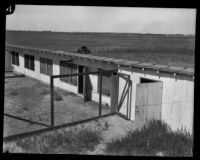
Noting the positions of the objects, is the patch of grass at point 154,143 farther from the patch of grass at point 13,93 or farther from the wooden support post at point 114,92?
the patch of grass at point 13,93

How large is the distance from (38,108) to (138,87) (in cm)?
708

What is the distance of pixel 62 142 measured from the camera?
9.29 m

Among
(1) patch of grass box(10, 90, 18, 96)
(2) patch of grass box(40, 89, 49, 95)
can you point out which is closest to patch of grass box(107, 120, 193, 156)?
(2) patch of grass box(40, 89, 49, 95)

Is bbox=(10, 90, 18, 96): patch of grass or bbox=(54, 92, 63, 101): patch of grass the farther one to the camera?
bbox=(10, 90, 18, 96): patch of grass

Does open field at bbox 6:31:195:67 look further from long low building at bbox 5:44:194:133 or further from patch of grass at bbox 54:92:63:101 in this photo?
patch of grass at bbox 54:92:63:101

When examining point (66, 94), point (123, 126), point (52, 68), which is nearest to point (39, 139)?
point (123, 126)

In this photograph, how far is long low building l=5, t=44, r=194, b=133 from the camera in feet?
33.6

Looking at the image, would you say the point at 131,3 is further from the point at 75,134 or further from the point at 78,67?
the point at 78,67

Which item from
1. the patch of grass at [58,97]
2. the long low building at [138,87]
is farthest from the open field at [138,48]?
the patch of grass at [58,97]

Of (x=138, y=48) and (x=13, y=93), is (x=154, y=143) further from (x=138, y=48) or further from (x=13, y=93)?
(x=138, y=48)

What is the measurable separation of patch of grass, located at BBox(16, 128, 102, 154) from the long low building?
2.78 meters

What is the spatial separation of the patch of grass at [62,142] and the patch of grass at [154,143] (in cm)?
87

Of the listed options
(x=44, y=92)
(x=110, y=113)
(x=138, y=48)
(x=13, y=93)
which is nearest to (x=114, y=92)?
(x=110, y=113)

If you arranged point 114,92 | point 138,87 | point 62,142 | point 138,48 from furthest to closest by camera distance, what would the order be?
1. point 138,48
2. point 114,92
3. point 138,87
4. point 62,142
